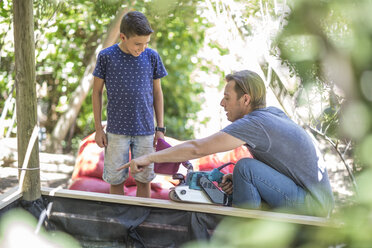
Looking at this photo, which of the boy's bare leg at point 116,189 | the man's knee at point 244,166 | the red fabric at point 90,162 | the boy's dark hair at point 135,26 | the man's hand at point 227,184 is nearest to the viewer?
the man's knee at point 244,166

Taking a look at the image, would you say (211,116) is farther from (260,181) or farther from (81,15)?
(260,181)

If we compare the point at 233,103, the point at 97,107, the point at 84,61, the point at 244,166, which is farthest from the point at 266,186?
the point at 84,61

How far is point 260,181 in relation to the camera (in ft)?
7.24

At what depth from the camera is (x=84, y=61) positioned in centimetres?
538

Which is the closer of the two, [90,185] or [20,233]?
[20,233]

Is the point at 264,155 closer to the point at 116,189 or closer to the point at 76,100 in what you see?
the point at 116,189

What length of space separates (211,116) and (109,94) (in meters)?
3.33

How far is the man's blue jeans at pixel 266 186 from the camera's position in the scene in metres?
2.20

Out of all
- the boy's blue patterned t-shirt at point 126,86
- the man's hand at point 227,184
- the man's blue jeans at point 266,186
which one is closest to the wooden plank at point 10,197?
the boy's blue patterned t-shirt at point 126,86

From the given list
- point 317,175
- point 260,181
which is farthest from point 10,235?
point 317,175

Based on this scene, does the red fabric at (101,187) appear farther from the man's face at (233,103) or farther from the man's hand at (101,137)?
the man's face at (233,103)

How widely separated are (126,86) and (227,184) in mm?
816

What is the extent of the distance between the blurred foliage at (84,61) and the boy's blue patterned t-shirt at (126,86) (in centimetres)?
195

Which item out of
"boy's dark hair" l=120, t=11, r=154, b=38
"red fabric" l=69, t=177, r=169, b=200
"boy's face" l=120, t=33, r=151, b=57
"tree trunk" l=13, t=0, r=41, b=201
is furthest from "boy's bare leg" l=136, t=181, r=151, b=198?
"boy's dark hair" l=120, t=11, r=154, b=38
